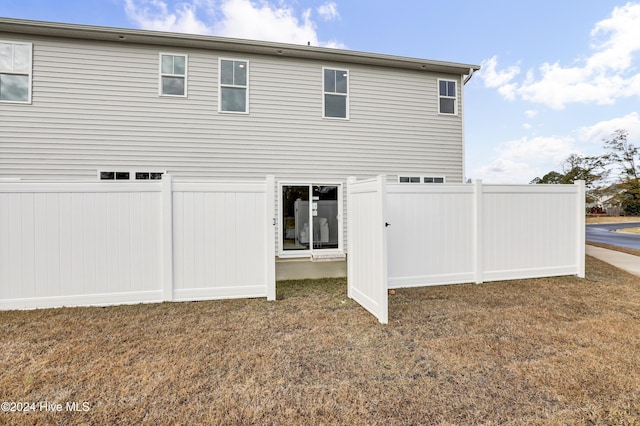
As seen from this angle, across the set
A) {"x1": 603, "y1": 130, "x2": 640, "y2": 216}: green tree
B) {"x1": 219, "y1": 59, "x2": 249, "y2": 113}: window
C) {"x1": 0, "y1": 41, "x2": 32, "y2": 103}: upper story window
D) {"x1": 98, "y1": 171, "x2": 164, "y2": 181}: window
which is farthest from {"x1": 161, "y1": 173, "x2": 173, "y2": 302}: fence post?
{"x1": 603, "y1": 130, "x2": 640, "y2": 216}: green tree

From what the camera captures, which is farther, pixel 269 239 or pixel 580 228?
pixel 580 228

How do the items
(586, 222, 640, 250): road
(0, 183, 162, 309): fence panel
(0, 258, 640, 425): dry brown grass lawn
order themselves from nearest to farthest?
1. (0, 258, 640, 425): dry brown grass lawn
2. (0, 183, 162, 309): fence panel
3. (586, 222, 640, 250): road

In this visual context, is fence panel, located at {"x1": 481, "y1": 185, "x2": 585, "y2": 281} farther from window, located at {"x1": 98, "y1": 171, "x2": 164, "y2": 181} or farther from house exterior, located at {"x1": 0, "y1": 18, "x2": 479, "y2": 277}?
window, located at {"x1": 98, "y1": 171, "x2": 164, "y2": 181}

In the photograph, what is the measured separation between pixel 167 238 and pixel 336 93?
5.54 m

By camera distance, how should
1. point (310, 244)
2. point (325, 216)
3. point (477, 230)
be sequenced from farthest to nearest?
point (325, 216)
point (310, 244)
point (477, 230)

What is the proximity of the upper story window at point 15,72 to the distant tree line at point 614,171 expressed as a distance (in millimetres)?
30633

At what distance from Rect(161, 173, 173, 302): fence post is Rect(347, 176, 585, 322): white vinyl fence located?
256cm

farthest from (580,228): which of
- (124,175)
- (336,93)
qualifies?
(124,175)

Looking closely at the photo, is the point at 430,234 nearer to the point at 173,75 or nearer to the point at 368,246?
the point at 368,246

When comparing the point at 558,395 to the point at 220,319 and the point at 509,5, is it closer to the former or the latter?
the point at 220,319

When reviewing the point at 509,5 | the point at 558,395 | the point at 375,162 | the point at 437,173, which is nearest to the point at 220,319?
the point at 558,395

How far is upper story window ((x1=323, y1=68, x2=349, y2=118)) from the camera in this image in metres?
7.64

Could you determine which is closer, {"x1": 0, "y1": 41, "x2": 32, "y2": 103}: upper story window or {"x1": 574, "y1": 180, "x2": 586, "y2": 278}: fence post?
{"x1": 574, "y1": 180, "x2": 586, "y2": 278}: fence post

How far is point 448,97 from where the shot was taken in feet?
27.2
